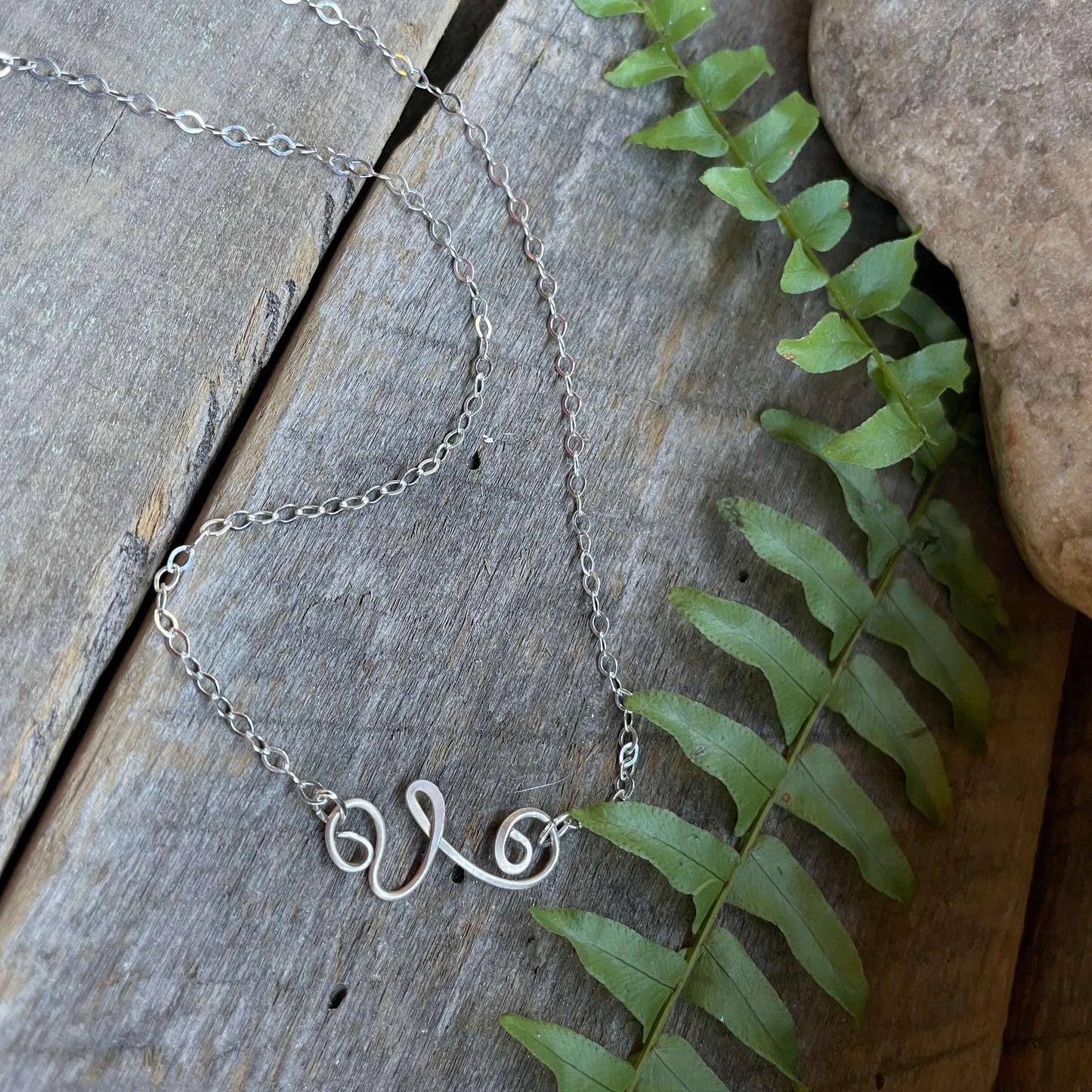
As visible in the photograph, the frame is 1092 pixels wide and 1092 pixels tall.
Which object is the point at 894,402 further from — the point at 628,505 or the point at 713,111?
the point at 713,111

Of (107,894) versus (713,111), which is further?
(713,111)

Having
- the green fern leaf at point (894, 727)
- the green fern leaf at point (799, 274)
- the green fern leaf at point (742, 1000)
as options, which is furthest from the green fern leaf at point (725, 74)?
the green fern leaf at point (742, 1000)

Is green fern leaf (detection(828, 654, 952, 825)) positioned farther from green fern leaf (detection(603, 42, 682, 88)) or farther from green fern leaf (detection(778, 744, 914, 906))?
green fern leaf (detection(603, 42, 682, 88))

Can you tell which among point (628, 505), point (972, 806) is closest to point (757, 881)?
point (972, 806)

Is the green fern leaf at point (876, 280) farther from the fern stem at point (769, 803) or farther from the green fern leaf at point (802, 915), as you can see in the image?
the green fern leaf at point (802, 915)

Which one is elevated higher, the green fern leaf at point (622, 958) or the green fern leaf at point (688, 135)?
the green fern leaf at point (688, 135)

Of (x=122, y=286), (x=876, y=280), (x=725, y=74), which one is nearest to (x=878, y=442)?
(x=876, y=280)

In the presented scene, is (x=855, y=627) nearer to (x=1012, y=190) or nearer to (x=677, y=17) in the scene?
(x=1012, y=190)
